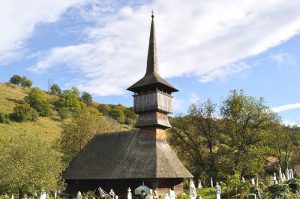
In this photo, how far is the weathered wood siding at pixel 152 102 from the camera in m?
34.3

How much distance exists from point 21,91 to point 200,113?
75179 millimetres

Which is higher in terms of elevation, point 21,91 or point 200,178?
point 21,91

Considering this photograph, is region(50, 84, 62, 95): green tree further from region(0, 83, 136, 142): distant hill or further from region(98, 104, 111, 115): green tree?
region(98, 104, 111, 115): green tree

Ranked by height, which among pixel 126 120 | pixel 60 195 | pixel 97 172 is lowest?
pixel 60 195

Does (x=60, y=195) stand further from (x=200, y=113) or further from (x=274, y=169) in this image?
(x=274, y=169)

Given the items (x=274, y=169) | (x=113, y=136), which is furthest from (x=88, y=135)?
(x=274, y=169)

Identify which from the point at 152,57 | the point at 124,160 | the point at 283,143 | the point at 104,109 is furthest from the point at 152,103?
the point at 104,109

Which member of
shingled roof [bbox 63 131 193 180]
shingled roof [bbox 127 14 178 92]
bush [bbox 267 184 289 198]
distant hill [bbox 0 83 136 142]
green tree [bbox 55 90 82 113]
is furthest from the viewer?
green tree [bbox 55 90 82 113]

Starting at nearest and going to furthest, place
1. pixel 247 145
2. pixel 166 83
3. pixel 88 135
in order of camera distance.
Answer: pixel 166 83, pixel 247 145, pixel 88 135

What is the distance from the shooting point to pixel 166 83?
35.6 metres

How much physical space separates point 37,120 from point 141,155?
2205 inches

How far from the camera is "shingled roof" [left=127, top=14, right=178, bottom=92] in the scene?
3499 centimetres

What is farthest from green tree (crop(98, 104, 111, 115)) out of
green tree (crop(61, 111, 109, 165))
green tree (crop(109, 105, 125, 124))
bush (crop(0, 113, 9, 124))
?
green tree (crop(61, 111, 109, 165))

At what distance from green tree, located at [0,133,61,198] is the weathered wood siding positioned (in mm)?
10223
